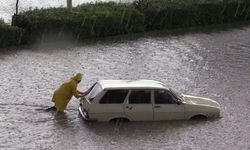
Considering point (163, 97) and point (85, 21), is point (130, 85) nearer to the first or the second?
point (163, 97)

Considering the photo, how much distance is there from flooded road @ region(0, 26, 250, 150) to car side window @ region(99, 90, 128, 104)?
0.74 meters

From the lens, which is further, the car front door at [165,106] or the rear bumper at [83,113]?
the car front door at [165,106]

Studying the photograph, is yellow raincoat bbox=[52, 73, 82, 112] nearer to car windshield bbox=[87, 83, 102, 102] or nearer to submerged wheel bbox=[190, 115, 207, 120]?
car windshield bbox=[87, 83, 102, 102]

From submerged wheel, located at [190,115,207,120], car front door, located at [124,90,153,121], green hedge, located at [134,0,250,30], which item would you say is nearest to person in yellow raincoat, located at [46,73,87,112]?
car front door, located at [124,90,153,121]

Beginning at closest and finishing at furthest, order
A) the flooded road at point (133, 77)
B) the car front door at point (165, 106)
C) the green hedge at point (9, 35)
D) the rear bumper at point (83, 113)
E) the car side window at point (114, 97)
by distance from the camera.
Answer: the flooded road at point (133, 77)
the car side window at point (114, 97)
the rear bumper at point (83, 113)
the car front door at point (165, 106)
the green hedge at point (9, 35)

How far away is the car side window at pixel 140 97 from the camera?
17766 millimetres

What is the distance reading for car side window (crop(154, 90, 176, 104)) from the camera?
18.0 meters

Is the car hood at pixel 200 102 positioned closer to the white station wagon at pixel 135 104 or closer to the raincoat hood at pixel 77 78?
the white station wagon at pixel 135 104

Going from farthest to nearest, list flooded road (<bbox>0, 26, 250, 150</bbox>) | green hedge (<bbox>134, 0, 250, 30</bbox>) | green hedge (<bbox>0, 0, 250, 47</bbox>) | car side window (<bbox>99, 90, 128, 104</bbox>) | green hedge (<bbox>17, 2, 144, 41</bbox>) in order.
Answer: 1. green hedge (<bbox>134, 0, 250, 30</bbox>)
2. green hedge (<bbox>17, 2, 144, 41</bbox>)
3. green hedge (<bbox>0, 0, 250, 47</bbox>)
4. car side window (<bbox>99, 90, 128, 104</bbox>)
5. flooded road (<bbox>0, 26, 250, 150</bbox>)

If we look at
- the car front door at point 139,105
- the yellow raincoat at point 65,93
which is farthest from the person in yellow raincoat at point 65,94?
the car front door at point 139,105

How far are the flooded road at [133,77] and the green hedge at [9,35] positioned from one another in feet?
2.37

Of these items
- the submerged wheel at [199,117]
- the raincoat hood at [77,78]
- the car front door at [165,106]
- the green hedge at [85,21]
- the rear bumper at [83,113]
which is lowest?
the submerged wheel at [199,117]

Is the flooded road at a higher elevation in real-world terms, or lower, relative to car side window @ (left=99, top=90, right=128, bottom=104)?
lower

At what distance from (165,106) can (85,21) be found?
10.7 m
